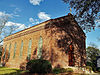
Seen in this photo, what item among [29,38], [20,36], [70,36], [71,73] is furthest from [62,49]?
[20,36]

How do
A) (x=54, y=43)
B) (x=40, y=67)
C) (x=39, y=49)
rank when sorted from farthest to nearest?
1. (x=39, y=49)
2. (x=54, y=43)
3. (x=40, y=67)

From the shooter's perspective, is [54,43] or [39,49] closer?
[54,43]

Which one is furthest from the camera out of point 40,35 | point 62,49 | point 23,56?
point 23,56

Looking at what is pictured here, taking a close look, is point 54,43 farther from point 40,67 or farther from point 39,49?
point 40,67

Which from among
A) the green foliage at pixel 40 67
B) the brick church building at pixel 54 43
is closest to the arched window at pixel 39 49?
the brick church building at pixel 54 43

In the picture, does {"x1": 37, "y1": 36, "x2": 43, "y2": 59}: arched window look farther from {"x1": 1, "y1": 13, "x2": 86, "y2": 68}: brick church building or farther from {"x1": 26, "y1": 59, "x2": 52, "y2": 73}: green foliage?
{"x1": 26, "y1": 59, "x2": 52, "y2": 73}: green foliage

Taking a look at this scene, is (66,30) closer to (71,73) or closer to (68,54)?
(68,54)

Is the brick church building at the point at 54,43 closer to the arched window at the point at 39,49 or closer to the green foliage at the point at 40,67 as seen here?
the arched window at the point at 39,49

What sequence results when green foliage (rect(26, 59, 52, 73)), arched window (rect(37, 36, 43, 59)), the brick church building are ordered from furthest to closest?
1. arched window (rect(37, 36, 43, 59))
2. the brick church building
3. green foliage (rect(26, 59, 52, 73))

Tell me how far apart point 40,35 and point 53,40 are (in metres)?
3.00

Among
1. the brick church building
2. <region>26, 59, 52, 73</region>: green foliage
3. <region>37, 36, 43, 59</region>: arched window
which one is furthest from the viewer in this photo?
<region>37, 36, 43, 59</region>: arched window

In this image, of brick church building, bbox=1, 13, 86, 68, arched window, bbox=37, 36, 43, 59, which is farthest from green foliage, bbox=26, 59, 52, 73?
arched window, bbox=37, 36, 43, 59

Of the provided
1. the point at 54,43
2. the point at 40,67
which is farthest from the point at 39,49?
the point at 40,67

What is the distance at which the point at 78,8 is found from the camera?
12.4 meters
